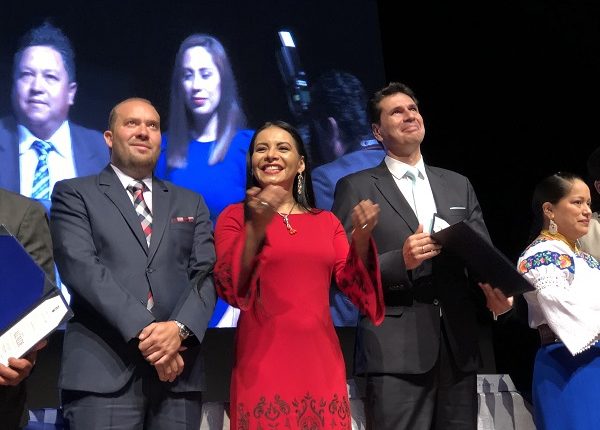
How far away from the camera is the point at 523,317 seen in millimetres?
3240

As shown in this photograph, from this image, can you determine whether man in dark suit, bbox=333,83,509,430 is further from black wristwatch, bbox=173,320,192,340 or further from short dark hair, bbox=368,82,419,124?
black wristwatch, bbox=173,320,192,340

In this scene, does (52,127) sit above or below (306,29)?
below

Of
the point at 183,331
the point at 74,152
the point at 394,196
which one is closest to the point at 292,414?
the point at 183,331

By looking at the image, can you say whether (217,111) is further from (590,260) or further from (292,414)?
(292,414)

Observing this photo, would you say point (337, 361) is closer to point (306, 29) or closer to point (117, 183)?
point (117, 183)

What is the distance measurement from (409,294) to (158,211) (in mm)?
904

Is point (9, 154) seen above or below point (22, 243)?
above

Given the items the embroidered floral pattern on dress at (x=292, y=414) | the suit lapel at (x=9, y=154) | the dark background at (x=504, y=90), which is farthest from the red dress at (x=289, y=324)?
the dark background at (x=504, y=90)

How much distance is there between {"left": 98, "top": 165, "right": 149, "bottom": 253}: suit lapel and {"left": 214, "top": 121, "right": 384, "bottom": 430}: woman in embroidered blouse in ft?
0.82

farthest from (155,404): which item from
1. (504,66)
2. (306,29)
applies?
(504,66)

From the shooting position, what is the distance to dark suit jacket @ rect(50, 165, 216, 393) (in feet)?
7.98

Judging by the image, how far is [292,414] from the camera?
2.40 meters

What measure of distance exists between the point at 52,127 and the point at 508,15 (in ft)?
9.62

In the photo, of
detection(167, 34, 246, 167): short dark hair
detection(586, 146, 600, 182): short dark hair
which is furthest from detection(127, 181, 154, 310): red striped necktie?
detection(586, 146, 600, 182): short dark hair
